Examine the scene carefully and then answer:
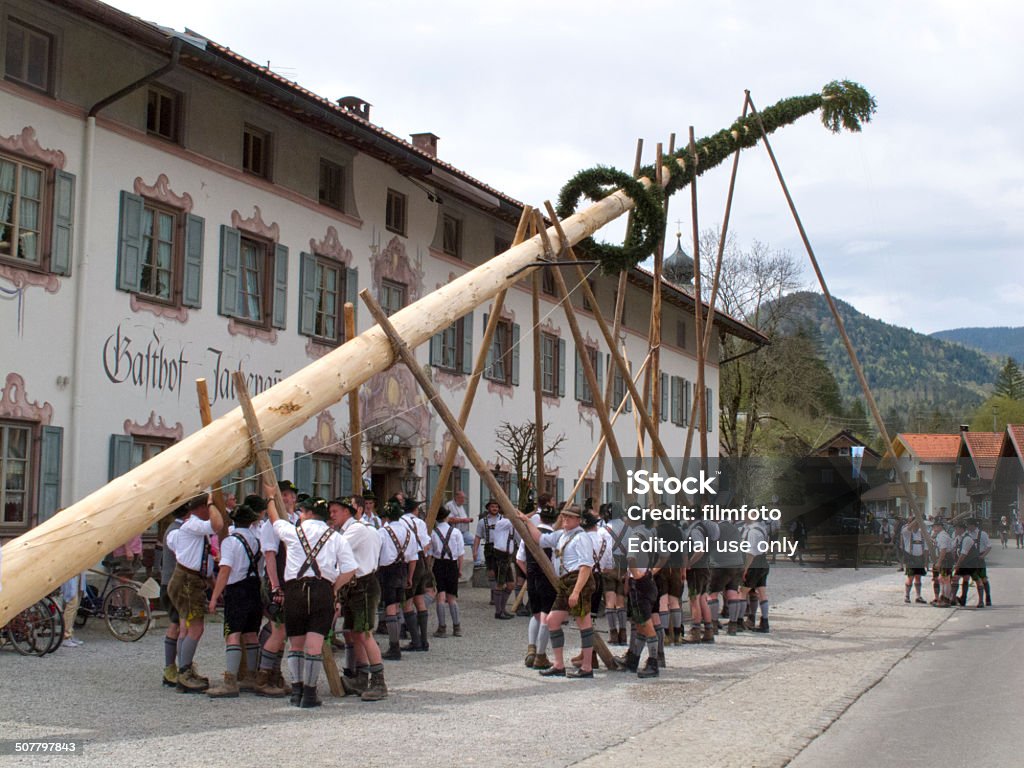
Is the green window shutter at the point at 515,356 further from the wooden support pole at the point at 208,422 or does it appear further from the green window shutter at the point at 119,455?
the wooden support pole at the point at 208,422

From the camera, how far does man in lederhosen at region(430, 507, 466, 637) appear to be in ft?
53.9

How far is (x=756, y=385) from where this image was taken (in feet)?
175

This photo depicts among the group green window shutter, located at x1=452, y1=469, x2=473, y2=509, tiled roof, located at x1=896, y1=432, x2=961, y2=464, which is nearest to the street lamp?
green window shutter, located at x1=452, y1=469, x2=473, y2=509

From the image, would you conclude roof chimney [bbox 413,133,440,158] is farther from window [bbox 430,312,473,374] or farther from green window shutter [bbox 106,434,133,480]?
green window shutter [bbox 106,434,133,480]

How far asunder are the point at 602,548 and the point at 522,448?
11260 millimetres

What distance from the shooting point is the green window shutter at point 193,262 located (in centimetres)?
1847

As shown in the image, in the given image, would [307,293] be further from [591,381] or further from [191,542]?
[191,542]

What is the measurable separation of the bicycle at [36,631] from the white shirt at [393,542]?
11.5ft

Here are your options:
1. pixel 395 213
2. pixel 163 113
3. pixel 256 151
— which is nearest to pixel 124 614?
pixel 163 113

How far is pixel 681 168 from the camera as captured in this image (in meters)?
19.3

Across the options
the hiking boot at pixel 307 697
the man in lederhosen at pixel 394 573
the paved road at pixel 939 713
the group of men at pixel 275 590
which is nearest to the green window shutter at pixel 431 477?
the paved road at pixel 939 713

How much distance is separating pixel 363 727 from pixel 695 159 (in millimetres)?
12376

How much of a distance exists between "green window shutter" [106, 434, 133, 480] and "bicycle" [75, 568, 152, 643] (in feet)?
6.63

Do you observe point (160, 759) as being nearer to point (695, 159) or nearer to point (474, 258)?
point (695, 159)
